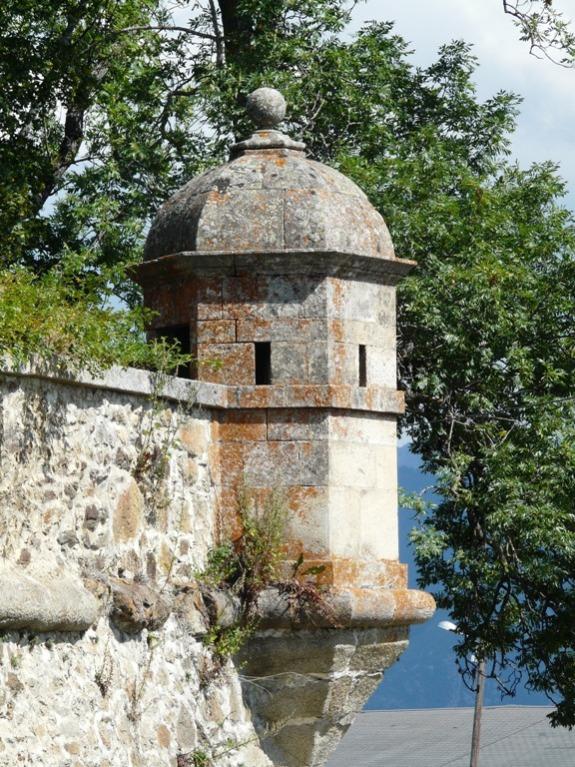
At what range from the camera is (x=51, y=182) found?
14.8 metres

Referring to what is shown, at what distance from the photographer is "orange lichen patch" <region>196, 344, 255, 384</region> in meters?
10.4

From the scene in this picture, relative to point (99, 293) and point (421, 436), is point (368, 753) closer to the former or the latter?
point (421, 436)

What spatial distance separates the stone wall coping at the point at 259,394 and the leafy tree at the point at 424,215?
2112 mm

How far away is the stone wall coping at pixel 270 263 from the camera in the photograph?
408 inches

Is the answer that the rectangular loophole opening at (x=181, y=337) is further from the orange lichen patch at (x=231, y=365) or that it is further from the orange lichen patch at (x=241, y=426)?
the orange lichen patch at (x=241, y=426)

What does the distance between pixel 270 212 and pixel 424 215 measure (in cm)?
364

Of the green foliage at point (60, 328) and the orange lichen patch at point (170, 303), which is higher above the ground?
the orange lichen patch at point (170, 303)

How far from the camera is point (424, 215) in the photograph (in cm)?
1393

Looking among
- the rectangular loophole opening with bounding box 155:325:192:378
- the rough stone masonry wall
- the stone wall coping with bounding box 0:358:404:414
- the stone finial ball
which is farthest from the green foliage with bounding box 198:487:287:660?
the stone finial ball

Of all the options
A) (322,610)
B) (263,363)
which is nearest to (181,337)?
(263,363)

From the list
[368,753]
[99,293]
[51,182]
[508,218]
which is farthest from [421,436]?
[368,753]

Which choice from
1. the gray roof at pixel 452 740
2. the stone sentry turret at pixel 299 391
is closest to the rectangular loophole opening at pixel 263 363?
the stone sentry turret at pixel 299 391

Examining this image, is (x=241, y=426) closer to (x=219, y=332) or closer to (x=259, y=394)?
(x=259, y=394)

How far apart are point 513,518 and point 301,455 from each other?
2916mm
